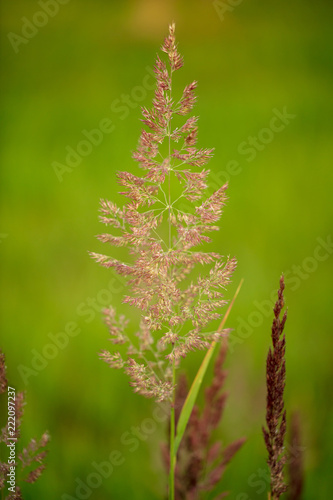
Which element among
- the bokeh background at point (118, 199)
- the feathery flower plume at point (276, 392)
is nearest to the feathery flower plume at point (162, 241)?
the feathery flower plume at point (276, 392)

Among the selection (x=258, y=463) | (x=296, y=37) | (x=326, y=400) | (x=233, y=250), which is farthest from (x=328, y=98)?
(x=258, y=463)

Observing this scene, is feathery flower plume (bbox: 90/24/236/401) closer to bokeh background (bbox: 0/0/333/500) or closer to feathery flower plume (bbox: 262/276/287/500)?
feathery flower plume (bbox: 262/276/287/500)

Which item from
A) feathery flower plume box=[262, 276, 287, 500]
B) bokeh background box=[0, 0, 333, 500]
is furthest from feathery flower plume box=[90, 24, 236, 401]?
bokeh background box=[0, 0, 333, 500]

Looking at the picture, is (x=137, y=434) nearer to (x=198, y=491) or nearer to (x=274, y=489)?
(x=198, y=491)

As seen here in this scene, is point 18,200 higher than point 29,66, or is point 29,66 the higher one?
point 29,66

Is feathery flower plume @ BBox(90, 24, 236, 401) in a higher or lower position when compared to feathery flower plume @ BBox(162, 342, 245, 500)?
higher
